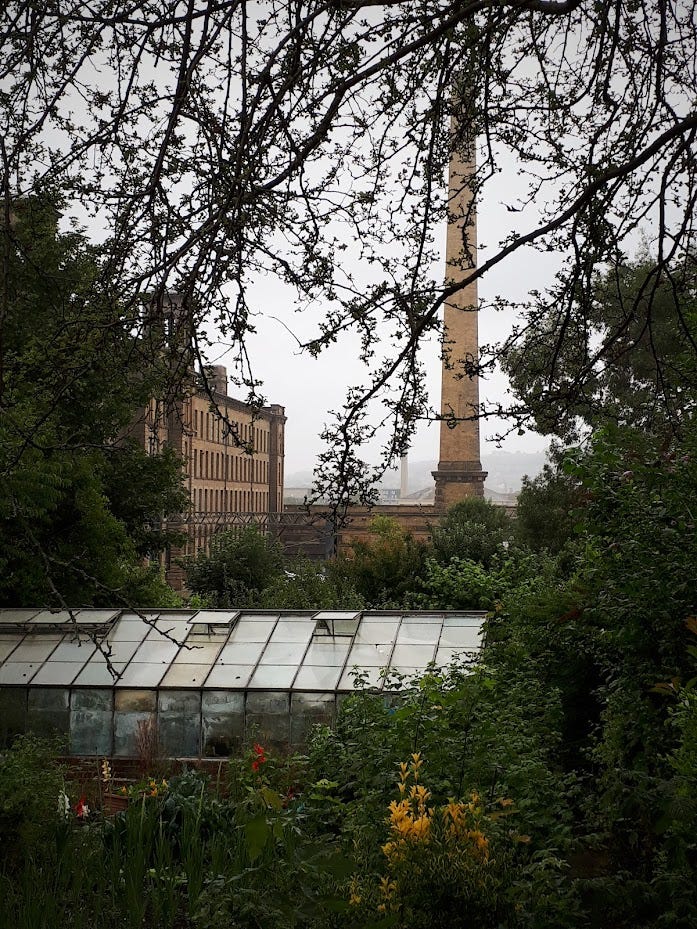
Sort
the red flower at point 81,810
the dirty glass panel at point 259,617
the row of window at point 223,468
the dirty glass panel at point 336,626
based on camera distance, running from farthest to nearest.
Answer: the row of window at point 223,468
the dirty glass panel at point 259,617
the dirty glass panel at point 336,626
the red flower at point 81,810

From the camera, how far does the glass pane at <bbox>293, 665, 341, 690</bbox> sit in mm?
12195

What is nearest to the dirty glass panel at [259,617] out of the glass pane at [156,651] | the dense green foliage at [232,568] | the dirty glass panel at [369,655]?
the glass pane at [156,651]

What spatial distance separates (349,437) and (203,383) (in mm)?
618

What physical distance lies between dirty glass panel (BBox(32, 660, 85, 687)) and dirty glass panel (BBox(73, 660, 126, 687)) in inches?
3.0

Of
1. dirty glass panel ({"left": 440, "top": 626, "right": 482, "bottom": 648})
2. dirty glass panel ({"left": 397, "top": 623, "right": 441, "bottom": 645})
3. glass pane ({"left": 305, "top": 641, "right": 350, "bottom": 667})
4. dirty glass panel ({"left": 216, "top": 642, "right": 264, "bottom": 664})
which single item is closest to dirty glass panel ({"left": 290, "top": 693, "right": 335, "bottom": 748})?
glass pane ({"left": 305, "top": 641, "right": 350, "bottom": 667})

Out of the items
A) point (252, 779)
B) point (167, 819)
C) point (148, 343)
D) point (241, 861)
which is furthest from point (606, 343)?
point (252, 779)

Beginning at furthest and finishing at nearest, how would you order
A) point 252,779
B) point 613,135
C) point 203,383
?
point 252,779, point 613,135, point 203,383

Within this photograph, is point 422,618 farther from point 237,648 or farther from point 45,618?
point 45,618

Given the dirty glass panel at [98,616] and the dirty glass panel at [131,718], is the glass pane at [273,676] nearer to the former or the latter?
the dirty glass panel at [131,718]

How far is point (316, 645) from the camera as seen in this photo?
13.2 m

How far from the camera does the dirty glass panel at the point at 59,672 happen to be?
41.5 ft

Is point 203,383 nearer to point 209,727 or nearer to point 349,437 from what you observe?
point 349,437

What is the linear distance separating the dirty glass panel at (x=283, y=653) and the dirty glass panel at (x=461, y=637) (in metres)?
1.79

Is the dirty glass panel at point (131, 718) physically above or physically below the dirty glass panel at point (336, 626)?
below
